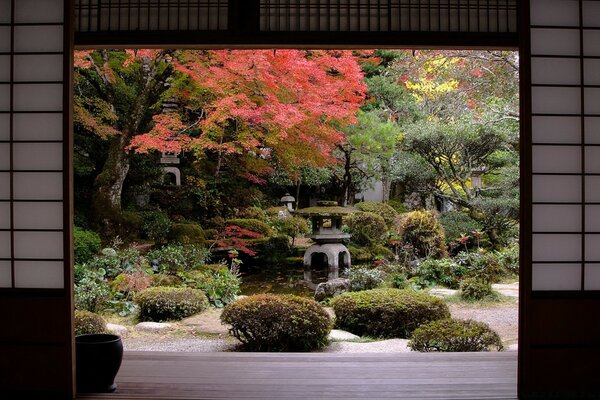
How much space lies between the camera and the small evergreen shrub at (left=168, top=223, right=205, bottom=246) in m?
10.5

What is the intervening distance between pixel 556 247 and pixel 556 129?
664 mm

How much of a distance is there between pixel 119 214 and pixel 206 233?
60.9 inches

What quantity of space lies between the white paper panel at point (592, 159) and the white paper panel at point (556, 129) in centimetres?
9

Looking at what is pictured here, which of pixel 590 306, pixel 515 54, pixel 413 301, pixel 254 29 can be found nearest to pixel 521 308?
pixel 590 306

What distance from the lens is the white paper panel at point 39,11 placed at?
3395mm

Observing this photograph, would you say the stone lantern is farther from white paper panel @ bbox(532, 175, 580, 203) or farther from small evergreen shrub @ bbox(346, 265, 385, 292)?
white paper panel @ bbox(532, 175, 580, 203)

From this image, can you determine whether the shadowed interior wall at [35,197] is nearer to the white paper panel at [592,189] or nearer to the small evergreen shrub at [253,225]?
the white paper panel at [592,189]

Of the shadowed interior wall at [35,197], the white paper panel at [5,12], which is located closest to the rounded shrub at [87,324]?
the shadowed interior wall at [35,197]

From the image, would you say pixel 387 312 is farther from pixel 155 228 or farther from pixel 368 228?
pixel 155 228

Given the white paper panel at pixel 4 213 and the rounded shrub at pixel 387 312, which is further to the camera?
the rounded shrub at pixel 387 312

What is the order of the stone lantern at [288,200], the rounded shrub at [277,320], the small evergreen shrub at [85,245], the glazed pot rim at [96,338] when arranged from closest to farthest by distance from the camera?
the glazed pot rim at [96,338] < the rounded shrub at [277,320] < the small evergreen shrub at [85,245] < the stone lantern at [288,200]

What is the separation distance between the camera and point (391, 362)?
4.31 metres

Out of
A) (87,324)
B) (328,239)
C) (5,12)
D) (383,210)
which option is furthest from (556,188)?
(383,210)

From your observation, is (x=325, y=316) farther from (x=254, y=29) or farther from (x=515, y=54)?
(x=515, y=54)
